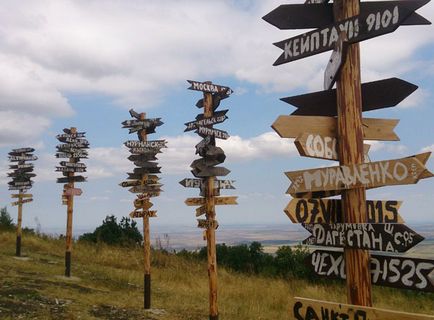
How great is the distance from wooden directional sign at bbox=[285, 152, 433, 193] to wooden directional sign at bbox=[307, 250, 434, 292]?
642 millimetres

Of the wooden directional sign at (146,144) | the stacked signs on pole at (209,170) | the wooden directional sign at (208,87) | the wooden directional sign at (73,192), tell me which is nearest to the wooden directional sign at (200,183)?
the stacked signs on pole at (209,170)

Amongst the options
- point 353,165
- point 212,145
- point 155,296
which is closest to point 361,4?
point 353,165

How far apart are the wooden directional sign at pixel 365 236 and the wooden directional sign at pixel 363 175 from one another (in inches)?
13.6

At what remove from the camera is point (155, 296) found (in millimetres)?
13031

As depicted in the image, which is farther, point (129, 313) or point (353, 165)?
point (129, 313)

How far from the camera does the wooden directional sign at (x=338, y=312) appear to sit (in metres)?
3.46

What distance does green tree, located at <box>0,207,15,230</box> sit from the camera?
26.6m

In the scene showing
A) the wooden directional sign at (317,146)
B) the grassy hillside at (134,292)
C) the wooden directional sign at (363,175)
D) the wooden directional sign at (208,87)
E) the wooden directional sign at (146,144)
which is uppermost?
the wooden directional sign at (208,87)

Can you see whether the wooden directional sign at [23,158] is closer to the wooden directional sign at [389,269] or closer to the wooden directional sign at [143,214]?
the wooden directional sign at [143,214]

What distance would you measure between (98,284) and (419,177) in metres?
12.3

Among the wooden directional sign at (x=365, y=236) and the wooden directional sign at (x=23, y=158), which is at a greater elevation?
the wooden directional sign at (x=23, y=158)

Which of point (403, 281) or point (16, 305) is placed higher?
point (403, 281)

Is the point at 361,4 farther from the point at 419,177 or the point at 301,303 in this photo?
the point at 301,303

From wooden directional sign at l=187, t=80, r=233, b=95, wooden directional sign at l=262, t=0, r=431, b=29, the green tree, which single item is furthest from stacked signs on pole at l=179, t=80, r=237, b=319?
the green tree
